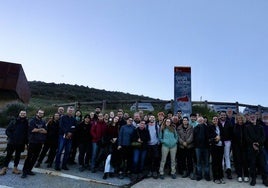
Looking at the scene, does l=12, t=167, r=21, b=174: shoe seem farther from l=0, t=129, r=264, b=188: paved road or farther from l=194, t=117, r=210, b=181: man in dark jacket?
l=194, t=117, r=210, b=181: man in dark jacket

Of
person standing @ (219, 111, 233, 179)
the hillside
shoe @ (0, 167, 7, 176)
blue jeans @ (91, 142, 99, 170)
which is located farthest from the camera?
the hillside

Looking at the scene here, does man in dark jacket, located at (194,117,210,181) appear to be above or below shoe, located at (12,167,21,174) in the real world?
above

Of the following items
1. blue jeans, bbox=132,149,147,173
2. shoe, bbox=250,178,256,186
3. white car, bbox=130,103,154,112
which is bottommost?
shoe, bbox=250,178,256,186

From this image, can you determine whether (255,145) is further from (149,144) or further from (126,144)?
(126,144)

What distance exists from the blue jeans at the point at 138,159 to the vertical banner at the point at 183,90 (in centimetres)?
277

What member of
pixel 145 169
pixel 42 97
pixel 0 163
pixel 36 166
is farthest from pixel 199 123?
pixel 42 97

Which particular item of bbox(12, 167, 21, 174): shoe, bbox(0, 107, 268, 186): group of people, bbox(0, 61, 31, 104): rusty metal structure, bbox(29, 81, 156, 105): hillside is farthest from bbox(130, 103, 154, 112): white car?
bbox(29, 81, 156, 105): hillside

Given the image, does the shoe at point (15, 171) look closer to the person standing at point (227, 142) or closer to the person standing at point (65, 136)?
the person standing at point (65, 136)

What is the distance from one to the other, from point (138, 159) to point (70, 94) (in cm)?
3973

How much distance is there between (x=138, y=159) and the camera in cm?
860

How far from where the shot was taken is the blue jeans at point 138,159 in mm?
8562

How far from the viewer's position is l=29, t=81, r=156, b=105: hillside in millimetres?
44906

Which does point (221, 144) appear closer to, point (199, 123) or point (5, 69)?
point (199, 123)

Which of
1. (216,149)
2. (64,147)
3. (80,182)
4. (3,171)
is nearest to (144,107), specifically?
(64,147)
